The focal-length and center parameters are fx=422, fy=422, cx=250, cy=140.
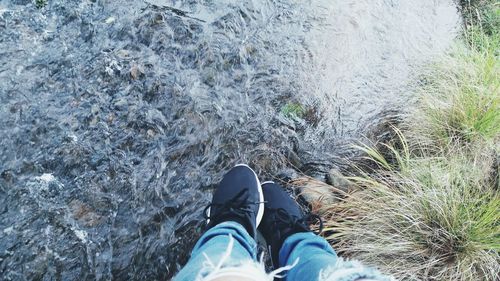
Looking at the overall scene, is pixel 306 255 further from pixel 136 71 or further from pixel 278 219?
pixel 136 71

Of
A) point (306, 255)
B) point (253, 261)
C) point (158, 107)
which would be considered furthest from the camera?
point (158, 107)

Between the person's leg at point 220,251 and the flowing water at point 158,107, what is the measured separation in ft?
1.32

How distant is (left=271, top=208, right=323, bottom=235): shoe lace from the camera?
2062mm

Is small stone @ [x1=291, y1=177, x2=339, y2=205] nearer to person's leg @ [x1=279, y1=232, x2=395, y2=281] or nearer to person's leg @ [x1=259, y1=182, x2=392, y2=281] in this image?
person's leg @ [x1=259, y1=182, x2=392, y2=281]

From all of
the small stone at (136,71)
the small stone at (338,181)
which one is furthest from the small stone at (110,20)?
the small stone at (338,181)

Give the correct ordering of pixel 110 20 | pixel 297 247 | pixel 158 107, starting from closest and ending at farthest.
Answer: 1. pixel 297 247
2. pixel 158 107
3. pixel 110 20

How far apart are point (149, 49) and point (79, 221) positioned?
3.70 ft

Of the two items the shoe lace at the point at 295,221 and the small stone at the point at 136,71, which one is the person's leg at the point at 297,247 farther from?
the small stone at the point at 136,71

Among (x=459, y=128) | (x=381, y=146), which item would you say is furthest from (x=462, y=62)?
(x=381, y=146)

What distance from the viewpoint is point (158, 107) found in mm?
2473

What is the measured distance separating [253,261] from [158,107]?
1253 millimetres

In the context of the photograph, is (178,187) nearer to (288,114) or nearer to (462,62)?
(288,114)

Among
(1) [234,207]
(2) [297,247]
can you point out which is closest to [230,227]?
(1) [234,207]

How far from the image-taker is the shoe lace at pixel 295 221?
2.06 meters
